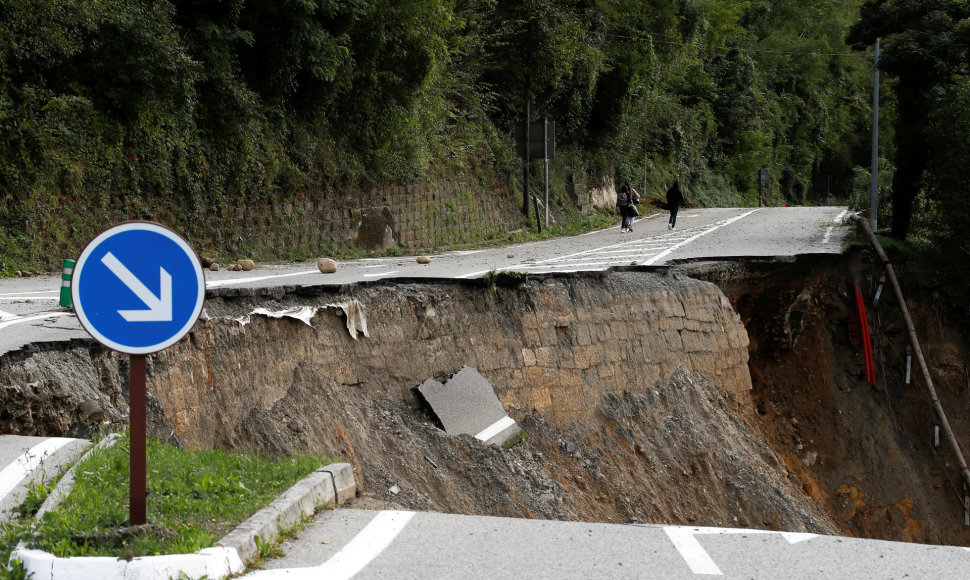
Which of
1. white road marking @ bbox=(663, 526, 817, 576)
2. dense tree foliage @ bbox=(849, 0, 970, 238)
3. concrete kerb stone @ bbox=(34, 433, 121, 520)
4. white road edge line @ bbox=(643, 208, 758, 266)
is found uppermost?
dense tree foliage @ bbox=(849, 0, 970, 238)

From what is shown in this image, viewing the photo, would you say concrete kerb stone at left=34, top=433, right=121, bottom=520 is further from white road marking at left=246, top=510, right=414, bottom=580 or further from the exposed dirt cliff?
the exposed dirt cliff

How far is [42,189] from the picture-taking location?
13109 mm

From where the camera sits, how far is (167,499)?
4.41 metres

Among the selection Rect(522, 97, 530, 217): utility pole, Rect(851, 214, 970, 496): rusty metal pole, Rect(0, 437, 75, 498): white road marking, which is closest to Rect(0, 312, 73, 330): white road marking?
Rect(0, 437, 75, 498): white road marking

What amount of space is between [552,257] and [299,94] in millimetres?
6473

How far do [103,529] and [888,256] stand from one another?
1615 cm

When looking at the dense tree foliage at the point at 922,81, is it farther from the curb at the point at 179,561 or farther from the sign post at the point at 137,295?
the sign post at the point at 137,295

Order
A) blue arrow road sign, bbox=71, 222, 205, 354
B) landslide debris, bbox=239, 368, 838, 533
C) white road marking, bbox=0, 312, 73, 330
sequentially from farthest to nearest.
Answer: landslide debris, bbox=239, 368, 838, 533
white road marking, bbox=0, 312, 73, 330
blue arrow road sign, bbox=71, 222, 205, 354

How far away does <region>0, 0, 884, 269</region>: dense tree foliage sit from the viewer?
513 inches

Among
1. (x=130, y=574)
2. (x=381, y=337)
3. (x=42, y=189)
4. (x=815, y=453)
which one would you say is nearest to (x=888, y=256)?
(x=815, y=453)

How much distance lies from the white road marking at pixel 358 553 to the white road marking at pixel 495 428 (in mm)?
4701

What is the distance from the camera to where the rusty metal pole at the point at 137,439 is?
386cm

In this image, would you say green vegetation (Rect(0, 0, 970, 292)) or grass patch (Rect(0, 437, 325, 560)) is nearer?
grass patch (Rect(0, 437, 325, 560))

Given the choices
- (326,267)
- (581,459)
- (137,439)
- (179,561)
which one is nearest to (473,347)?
(581,459)
